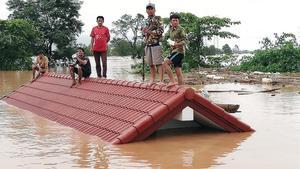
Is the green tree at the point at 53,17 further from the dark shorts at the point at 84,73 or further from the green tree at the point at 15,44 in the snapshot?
the dark shorts at the point at 84,73

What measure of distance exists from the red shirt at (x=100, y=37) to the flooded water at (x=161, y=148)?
2.71 metres

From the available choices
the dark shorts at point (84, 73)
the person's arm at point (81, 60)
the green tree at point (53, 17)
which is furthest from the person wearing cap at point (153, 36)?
the green tree at point (53, 17)

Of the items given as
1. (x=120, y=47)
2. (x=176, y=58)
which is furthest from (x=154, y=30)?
(x=120, y=47)

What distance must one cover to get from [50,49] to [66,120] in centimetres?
3732

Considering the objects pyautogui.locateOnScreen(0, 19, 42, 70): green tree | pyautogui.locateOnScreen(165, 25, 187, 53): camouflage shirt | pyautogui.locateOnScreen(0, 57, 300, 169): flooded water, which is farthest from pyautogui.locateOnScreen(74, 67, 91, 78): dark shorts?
pyautogui.locateOnScreen(0, 19, 42, 70): green tree

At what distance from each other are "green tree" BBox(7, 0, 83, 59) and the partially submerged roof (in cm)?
3348

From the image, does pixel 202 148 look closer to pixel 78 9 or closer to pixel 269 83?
pixel 269 83

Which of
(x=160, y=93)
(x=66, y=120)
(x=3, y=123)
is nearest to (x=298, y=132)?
(x=160, y=93)

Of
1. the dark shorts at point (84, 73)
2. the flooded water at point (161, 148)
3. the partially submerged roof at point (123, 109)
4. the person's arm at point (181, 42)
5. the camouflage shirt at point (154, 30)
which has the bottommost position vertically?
the flooded water at point (161, 148)

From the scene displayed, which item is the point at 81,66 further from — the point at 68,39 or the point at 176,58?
the point at 68,39

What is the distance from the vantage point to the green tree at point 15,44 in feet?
127

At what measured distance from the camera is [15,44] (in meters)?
38.8

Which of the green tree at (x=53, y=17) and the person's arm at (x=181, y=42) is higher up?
the green tree at (x=53, y=17)

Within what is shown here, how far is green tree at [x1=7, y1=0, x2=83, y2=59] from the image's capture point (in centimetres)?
4569
